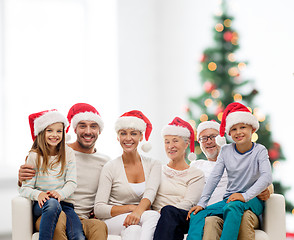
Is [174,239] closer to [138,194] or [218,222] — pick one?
[218,222]

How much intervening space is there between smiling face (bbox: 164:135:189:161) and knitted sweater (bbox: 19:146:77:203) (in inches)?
27.3

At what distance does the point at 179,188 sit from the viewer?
9.45ft

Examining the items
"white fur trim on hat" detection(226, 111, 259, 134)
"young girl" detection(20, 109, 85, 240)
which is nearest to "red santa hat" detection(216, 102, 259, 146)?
"white fur trim on hat" detection(226, 111, 259, 134)

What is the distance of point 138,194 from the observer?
288 cm

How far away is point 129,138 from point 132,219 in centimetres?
58

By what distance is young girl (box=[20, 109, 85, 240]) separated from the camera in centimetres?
249

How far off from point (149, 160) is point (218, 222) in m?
0.75

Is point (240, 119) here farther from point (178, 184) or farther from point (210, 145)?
point (178, 184)

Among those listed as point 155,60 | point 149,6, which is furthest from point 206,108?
point 149,6

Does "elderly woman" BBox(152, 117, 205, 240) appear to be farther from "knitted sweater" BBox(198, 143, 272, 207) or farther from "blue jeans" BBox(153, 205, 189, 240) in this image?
"knitted sweater" BBox(198, 143, 272, 207)

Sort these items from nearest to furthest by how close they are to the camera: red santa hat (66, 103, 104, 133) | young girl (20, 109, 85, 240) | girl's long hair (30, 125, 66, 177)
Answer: young girl (20, 109, 85, 240), girl's long hair (30, 125, 66, 177), red santa hat (66, 103, 104, 133)

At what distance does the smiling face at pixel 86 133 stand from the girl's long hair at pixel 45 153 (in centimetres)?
20

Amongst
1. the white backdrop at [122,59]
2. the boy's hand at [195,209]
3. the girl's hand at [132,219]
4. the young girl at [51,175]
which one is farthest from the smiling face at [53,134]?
the white backdrop at [122,59]

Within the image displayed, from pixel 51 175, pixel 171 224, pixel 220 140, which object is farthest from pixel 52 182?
pixel 220 140
